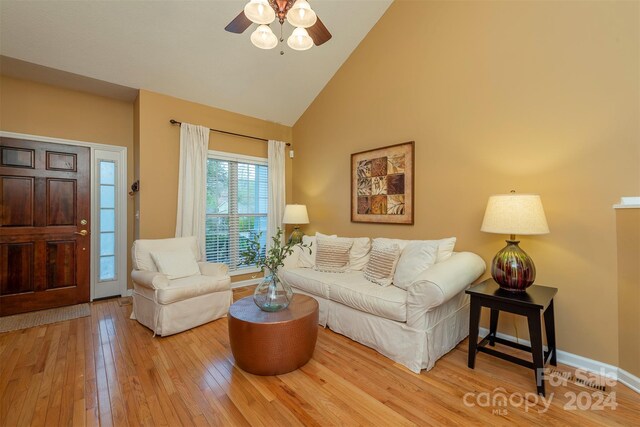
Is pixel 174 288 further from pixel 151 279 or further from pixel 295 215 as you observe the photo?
pixel 295 215

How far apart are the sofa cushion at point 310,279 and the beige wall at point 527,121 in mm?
1031

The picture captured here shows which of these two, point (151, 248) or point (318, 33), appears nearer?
point (318, 33)

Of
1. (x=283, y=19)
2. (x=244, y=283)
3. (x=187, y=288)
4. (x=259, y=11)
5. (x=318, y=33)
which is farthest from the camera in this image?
(x=244, y=283)

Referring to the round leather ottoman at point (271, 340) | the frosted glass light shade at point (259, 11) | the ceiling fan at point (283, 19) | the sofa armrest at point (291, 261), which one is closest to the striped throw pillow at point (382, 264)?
the round leather ottoman at point (271, 340)

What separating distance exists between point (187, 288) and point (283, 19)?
101 inches

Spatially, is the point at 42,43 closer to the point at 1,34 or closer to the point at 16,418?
the point at 1,34

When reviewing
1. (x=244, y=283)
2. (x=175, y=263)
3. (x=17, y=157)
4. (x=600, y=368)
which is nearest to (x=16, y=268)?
(x=17, y=157)

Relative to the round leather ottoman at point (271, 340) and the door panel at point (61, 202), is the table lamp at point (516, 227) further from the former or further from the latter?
the door panel at point (61, 202)

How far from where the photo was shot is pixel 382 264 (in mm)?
2859

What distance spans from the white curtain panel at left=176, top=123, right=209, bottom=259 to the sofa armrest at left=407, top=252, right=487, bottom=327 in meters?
2.97

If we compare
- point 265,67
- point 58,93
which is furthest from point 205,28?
point 58,93

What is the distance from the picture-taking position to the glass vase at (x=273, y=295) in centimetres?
230

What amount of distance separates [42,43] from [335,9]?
3166 mm

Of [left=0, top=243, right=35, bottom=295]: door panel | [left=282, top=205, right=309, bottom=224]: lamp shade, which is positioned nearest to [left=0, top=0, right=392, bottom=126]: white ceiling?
[left=282, top=205, right=309, bottom=224]: lamp shade
